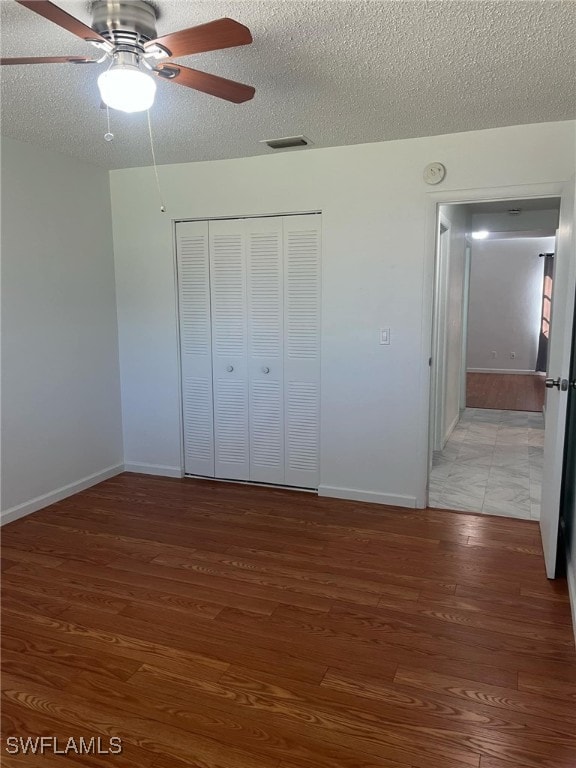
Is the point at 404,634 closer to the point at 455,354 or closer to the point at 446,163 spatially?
the point at 446,163

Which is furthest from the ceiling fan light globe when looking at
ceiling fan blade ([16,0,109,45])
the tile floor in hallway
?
the tile floor in hallway

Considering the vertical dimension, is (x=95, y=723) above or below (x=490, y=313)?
below

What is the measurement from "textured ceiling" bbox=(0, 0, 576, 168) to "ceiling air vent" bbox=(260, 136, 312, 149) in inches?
2.8

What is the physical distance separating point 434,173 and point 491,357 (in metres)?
7.28

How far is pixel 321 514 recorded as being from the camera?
3500 mm

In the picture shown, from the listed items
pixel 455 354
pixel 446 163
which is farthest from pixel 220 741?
pixel 455 354

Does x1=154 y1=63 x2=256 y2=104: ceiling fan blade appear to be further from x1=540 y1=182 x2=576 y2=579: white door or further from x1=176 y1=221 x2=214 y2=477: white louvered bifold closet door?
x1=176 y1=221 x2=214 y2=477: white louvered bifold closet door

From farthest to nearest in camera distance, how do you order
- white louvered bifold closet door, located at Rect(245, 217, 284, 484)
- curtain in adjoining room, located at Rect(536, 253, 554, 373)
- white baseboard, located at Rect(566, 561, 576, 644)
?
curtain in adjoining room, located at Rect(536, 253, 554, 373) < white louvered bifold closet door, located at Rect(245, 217, 284, 484) < white baseboard, located at Rect(566, 561, 576, 644)

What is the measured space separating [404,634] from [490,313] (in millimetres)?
8477

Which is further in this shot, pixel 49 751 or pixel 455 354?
pixel 455 354

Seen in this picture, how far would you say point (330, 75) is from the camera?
2.31 metres

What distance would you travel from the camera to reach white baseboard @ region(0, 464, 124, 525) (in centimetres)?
338

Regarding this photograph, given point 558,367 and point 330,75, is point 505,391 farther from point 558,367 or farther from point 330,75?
point 330,75

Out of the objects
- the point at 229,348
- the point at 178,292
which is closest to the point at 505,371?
the point at 229,348
